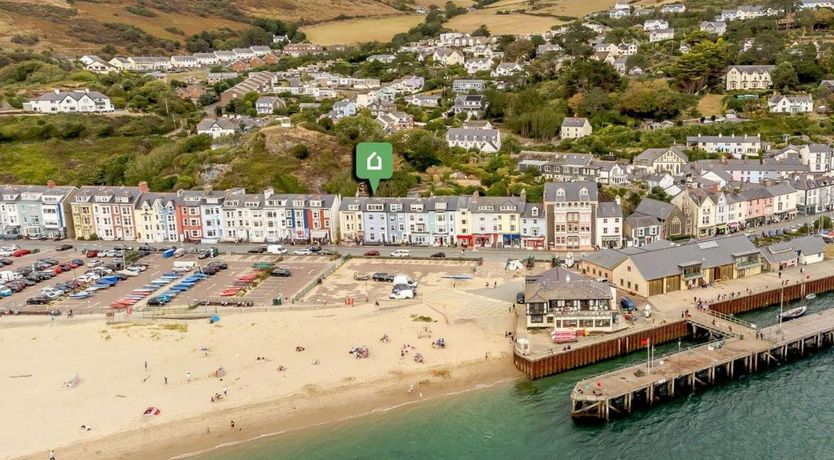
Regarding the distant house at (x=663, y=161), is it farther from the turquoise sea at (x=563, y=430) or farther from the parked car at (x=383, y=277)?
the turquoise sea at (x=563, y=430)

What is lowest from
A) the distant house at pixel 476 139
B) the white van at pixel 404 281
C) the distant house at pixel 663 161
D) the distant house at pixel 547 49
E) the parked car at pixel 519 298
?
the parked car at pixel 519 298

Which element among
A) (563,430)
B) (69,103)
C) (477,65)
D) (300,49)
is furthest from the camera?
(300,49)

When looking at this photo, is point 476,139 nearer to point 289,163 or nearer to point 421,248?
point 289,163

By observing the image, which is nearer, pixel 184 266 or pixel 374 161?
pixel 184 266

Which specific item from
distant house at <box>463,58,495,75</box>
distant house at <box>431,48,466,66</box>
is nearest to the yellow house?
distant house at <box>463,58,495,75</box>

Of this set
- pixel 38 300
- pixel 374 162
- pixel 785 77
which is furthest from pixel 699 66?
pixel 38 300

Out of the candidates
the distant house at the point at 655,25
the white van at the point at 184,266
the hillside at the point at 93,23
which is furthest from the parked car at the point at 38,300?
the distant house at the point at 655,25

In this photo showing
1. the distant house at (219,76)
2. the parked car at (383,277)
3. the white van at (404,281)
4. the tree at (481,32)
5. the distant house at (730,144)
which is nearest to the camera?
the white van at (404,281)

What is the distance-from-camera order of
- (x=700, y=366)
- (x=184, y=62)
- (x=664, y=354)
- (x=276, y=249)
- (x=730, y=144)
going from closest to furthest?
(x=700, y=366) → (x=664, y=354) → (x=276, y=249) → (x=730, y=144) → (x=184, y=62)
